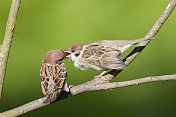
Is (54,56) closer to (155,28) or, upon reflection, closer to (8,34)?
(8,34)

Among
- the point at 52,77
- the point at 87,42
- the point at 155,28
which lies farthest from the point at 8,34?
the point at 87,42

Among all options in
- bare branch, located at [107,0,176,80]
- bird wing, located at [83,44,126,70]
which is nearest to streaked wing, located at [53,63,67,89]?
bare branch, located at [107,0,176,80]

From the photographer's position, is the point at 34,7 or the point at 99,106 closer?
the point at 99,106

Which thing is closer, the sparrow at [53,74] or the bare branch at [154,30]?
the sparrow at [53,74]

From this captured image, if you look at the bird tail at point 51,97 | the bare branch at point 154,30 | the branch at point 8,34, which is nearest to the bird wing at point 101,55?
the bare branch at point 154,30

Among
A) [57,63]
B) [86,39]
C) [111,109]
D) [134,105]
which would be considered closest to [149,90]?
[134,105]

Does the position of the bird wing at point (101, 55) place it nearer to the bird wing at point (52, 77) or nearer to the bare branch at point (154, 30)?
the bare branch at point (154, 30)

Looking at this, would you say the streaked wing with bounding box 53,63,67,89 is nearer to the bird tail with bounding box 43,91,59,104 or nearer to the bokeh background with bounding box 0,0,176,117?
the bird tail with bounding box 43,91,59,104

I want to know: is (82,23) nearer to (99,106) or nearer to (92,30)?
(92,30)
